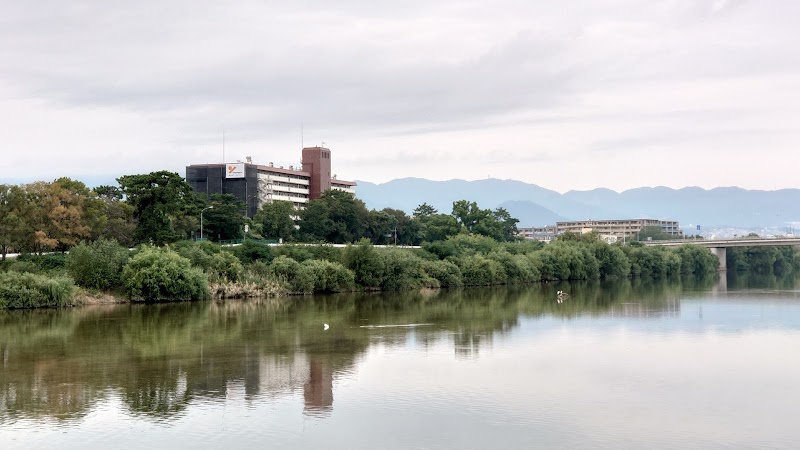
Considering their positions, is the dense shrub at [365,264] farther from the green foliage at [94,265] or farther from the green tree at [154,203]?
the green foliage at [94,265]

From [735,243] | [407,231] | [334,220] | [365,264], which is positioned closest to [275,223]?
[334,220]

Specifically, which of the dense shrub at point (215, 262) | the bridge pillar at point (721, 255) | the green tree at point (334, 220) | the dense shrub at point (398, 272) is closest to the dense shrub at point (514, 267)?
the dense shrub at point (398, 272)

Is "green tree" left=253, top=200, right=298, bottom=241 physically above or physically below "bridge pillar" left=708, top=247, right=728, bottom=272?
above

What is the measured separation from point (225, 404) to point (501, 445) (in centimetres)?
954

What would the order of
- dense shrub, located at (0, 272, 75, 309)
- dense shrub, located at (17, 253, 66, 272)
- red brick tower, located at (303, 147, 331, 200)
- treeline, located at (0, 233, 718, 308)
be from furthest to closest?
red brick tower, located at (303, 147, 331, 200) → dense shrub, located at (17, 253, 66, 272) → treeline, located at (0, 233, 718, 308) → dense shrub, located at (0, 272, 75, 309)

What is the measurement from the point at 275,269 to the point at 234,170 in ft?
208

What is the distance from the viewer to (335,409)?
27547 millimetres

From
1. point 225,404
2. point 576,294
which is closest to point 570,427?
point 225,404

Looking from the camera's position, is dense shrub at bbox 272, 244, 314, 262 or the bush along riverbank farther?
dense shrub at bbox 272, 244, 314, 262

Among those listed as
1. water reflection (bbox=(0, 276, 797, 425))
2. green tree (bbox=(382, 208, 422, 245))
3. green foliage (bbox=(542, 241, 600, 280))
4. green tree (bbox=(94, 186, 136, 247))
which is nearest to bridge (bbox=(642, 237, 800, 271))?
green foliage (bbox=(542, 241, 600, 280))

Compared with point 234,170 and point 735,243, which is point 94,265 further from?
point 735,243

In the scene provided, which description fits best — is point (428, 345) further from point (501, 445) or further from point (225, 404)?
point (501, 445)

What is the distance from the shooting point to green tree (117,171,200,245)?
76812mm

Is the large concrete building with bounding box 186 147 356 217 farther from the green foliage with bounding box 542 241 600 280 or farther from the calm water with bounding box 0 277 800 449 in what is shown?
the calm water with bounding box 0 277 800 449
